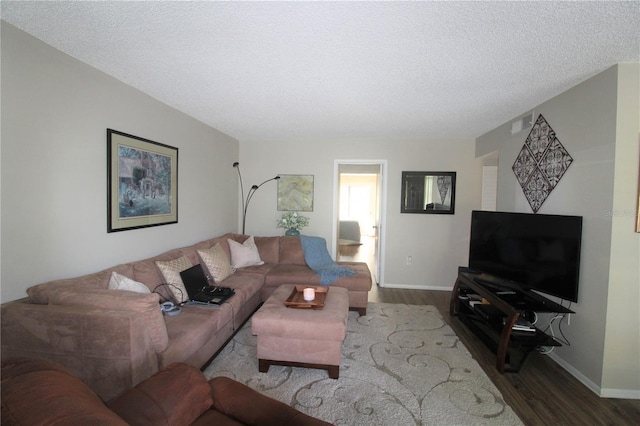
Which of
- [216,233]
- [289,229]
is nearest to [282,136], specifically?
[289,229]

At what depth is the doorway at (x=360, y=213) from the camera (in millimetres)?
4738

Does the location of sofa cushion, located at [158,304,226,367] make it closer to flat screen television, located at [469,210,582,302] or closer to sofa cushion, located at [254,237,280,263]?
sofa cushion, located at [254,237,280,263]

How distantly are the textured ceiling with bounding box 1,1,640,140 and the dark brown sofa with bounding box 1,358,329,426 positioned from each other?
5.66 ft

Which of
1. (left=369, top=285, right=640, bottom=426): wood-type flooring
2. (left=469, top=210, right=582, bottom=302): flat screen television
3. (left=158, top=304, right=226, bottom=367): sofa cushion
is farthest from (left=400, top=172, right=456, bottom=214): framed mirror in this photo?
(left=158, top=304, right=226, bottom=367): sofa cushion

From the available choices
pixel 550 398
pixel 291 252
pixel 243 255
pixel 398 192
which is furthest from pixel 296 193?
pixel 550 398

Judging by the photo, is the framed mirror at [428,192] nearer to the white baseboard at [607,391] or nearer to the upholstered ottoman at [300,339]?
the white baseboard at [607,391]

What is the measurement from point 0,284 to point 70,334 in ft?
1.77

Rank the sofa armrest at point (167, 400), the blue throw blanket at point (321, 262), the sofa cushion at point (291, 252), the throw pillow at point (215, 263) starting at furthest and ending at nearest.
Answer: the sofa cushion at point (291, 252) → the blue throw blanket at point (321, 262) → the throw pillow at point (215, 263) → the sofa armrest at point (167, 400)

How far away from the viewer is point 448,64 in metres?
2.03

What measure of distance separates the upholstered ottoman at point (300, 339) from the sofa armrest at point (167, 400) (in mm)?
916

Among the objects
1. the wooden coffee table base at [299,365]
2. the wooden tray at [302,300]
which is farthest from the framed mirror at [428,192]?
the wooden coffee table base at [299,365]

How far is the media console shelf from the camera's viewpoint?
229 cm

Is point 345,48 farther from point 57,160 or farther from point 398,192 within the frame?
point 398,192

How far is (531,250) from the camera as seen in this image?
2.55 meters
